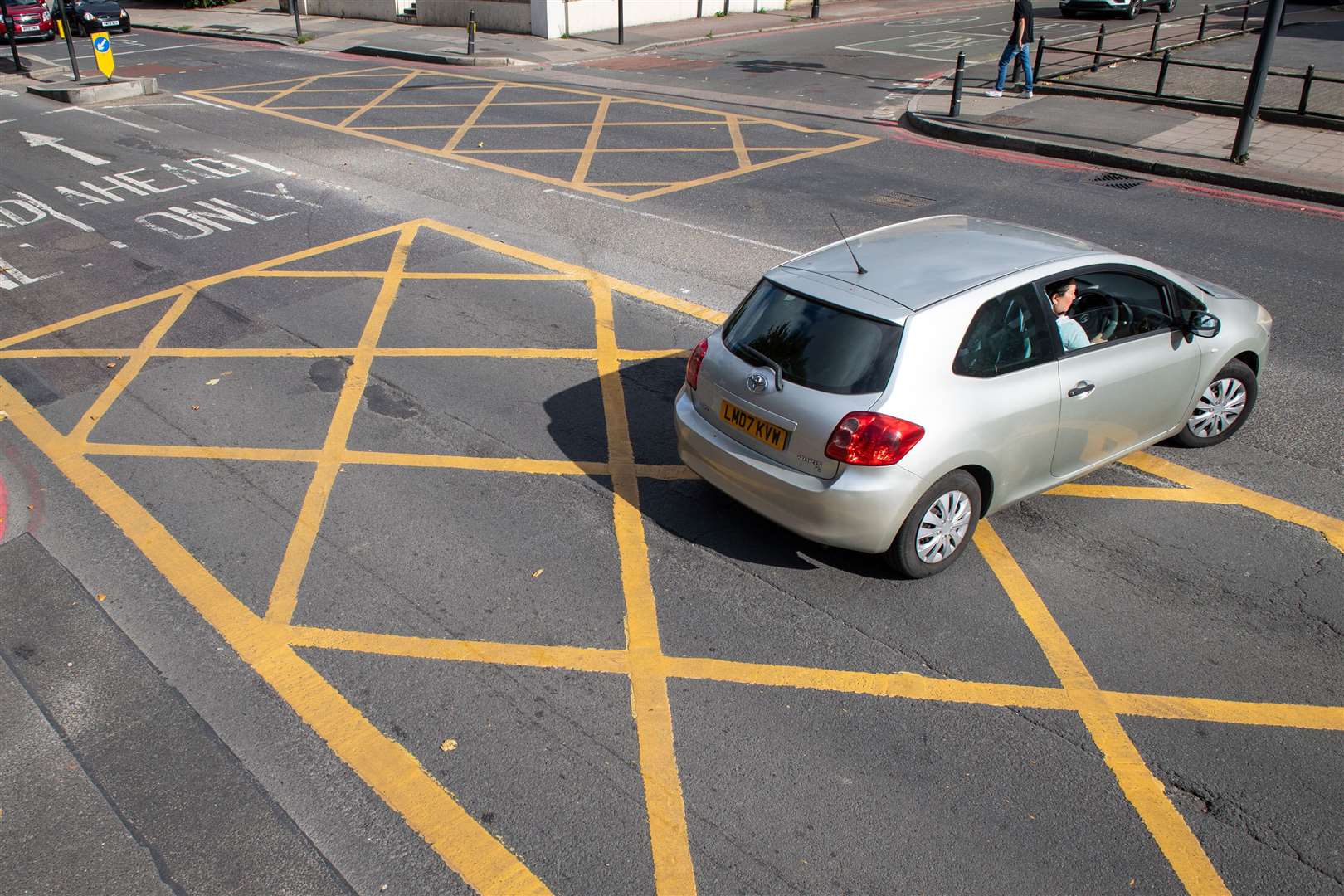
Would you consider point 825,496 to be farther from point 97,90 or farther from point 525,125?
point 97,90

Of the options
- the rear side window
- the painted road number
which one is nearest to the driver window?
the rear side window

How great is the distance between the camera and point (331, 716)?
16.2ft

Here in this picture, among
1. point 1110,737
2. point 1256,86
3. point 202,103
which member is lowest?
point 1110,737

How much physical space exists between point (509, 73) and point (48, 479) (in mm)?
19206

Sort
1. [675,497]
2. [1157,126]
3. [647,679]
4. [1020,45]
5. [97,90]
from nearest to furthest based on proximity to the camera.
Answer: [647,679], [675,497], [1157,126], [1020,45], [97,90]

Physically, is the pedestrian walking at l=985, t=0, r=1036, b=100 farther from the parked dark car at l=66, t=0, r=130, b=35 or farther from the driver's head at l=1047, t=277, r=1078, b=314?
the parked dark car at l=66, t=0, r=130, b=35

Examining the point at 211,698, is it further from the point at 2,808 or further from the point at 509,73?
the point at 509,73

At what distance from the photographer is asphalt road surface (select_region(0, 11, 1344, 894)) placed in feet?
13.9

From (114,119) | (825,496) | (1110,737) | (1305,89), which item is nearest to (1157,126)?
(1305,89)

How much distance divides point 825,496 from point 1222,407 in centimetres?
338

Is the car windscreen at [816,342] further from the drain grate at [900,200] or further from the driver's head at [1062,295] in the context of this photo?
the drain grate at [900,200]

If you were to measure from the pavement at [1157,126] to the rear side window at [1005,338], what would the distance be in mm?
9728

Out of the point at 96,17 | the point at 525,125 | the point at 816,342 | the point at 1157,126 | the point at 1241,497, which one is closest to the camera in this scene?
the point at 816,342

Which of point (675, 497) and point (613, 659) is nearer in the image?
point (613, 659)
